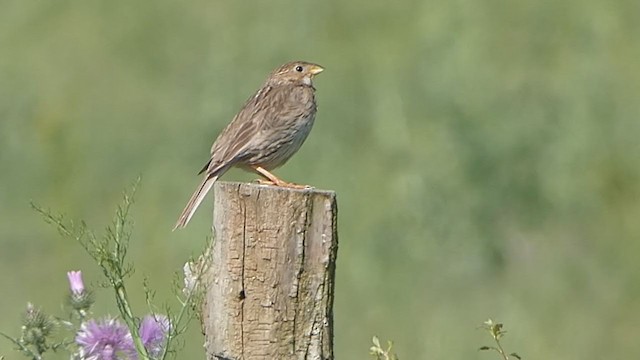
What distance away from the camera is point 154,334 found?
5.18m

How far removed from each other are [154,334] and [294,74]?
380 centimetres

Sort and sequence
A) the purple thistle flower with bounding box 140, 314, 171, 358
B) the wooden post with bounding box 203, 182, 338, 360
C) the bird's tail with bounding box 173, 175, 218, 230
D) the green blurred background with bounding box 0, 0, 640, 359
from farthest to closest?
the green blurred background with bounding box 0, 0, 640, 359, the bird's tail with bounding box 173, 175, 218, 230, the purple thistle flower with bounding box 140, 314, 171, 358, the wooden post with bounding box 203, 182, 338, 360

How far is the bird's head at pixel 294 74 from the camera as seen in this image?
8.77 meters

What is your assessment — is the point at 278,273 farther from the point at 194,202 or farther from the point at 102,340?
the point at 194,202

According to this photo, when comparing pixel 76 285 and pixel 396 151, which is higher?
pixel 396 151

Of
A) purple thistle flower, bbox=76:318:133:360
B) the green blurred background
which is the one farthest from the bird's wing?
purple thistle flower, bbox=76:318:133:360

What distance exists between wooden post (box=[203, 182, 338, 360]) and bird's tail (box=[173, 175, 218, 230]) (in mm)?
2271

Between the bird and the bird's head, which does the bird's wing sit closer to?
the bird

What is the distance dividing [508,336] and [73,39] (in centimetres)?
780

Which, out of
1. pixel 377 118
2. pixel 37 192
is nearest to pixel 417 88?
pixel 377 118

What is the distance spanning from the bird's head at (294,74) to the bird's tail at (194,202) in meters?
1.15

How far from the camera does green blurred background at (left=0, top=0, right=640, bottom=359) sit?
975cm

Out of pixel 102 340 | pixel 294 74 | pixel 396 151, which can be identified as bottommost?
pixel 102 340

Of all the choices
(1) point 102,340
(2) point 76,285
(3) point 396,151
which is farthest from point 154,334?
(3) point 396,151
